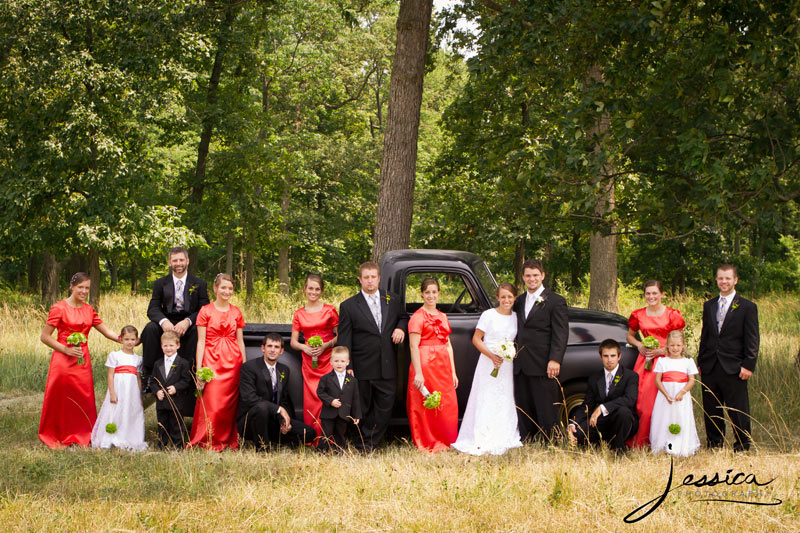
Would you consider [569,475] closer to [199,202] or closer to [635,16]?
[635,16]

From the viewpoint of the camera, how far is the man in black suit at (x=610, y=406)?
6.61 meters

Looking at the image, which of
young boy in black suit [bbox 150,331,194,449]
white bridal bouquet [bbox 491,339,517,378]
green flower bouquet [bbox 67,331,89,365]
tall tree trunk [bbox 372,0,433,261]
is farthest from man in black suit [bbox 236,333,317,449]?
tall tree trunk [bbox 372,0,433,261]

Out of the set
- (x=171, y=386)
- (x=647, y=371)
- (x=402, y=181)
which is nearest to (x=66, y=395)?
(x=171, y=386)

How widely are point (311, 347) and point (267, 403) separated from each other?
0.67 m

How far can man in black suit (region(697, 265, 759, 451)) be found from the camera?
261 inches

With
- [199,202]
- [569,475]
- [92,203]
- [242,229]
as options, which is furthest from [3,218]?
[569,475]

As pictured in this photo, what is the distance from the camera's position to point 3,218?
16141 millimetres

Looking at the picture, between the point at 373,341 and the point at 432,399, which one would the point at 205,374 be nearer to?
the point at 373,341

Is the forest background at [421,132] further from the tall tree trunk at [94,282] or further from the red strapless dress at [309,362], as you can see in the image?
the red strapless dress at [309,362]

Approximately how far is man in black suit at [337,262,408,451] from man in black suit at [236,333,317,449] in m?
0.63

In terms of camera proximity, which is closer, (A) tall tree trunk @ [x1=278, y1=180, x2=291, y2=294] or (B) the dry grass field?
(B) the dry grass field

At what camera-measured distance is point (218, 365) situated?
7207mm

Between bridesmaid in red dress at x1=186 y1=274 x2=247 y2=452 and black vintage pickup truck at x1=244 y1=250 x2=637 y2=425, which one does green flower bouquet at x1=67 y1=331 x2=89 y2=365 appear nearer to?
bridesmaid in red dress at x1=186 y1=274 x2=247 y2=452

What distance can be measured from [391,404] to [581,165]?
3.58 m
